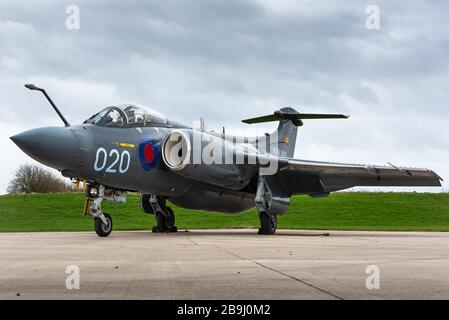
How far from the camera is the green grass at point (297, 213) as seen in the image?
34.2 m

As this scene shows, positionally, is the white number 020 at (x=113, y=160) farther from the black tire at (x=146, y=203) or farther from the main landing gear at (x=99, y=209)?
the black tire at (x=146, y=203)

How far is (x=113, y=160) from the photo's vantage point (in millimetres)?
16547

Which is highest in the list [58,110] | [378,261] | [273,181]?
[58,110]

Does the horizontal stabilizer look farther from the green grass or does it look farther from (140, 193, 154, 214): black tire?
the green grass

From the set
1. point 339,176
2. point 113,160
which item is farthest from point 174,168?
point 339,176

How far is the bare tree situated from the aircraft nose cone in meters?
41.7

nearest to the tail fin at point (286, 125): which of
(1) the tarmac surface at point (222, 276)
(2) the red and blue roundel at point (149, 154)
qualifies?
(2) the red and blue roundel at point (149, 154)

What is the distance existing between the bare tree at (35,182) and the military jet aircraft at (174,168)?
35027 millimetres

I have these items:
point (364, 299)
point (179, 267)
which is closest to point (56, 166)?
point (179, 267)

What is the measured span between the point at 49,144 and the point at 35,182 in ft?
141

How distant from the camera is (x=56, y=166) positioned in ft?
50.0
